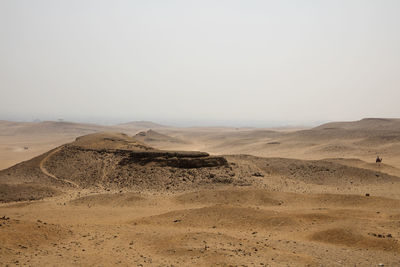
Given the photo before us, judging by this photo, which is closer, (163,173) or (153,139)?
(163,173)

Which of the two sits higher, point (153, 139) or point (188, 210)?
point (188, 210)

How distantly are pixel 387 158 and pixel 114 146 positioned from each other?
26.9m

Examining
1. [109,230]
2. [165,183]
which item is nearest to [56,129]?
[165,183]

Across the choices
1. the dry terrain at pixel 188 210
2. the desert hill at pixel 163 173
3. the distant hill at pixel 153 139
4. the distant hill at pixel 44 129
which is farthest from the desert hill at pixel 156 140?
the desert hill at pixel 163 173

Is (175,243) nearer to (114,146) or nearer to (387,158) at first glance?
(114,146)

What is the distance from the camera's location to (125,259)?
7555 mm

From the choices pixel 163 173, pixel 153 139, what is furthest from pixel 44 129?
pixel 163 173

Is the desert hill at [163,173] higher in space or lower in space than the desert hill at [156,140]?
higher

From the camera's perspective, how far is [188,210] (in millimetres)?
12125

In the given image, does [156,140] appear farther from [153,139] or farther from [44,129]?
[44,129]

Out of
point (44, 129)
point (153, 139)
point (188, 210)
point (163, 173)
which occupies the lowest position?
point (153, 139)

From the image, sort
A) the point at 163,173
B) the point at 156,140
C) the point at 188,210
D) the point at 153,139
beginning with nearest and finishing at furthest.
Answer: the point at 188,210
the point at 163,173
the point at 156,140
the point at 153,139

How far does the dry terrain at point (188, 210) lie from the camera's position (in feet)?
25.7

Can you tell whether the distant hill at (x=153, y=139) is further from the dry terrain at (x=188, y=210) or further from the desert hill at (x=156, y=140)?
the dry terrain at (x=188, y=210)
